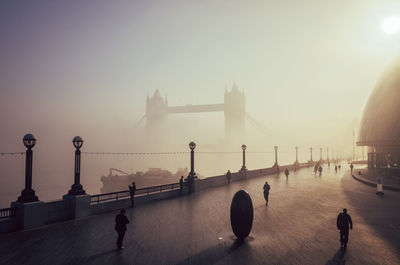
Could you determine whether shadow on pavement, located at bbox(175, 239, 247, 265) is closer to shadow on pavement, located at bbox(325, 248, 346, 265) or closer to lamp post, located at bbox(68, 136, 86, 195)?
shadow on pavement, located at bbox(325, 248, 346, 265)

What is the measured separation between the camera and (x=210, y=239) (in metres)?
11.4

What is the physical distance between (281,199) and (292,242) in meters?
10.0

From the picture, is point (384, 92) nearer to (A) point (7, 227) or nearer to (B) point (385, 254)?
(B) point (385, 254)

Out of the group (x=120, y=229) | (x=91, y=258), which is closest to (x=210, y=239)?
(x=120, y=229)

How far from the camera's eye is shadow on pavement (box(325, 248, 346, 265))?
909cm

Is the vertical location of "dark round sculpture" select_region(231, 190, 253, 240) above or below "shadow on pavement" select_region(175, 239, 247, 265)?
above

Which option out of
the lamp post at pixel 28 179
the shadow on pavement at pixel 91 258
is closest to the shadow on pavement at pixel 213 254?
the shadow on pavement at pixel 91 258

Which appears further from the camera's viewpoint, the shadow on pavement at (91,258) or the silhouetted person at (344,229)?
the silhouetted person at (344,229)

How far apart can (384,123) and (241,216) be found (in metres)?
46.7

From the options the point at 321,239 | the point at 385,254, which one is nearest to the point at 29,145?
the point at 321,239

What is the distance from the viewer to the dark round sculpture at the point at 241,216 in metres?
11.2

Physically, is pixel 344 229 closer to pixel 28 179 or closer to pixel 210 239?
pixel 210 239

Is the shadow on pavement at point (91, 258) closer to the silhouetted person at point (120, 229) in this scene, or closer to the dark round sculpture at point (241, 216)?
the silhouetted person at point (120, 229)

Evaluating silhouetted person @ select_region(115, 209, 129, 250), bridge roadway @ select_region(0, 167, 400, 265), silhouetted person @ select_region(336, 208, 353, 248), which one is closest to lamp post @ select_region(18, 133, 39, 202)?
bridge roadway @ select_region(0, 167, 400, 265)
